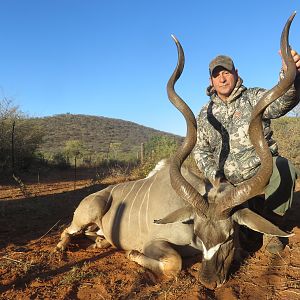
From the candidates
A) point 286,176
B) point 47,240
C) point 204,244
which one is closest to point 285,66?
point 286,176

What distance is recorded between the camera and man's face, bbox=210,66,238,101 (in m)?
4.16

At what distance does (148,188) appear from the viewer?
4.52m

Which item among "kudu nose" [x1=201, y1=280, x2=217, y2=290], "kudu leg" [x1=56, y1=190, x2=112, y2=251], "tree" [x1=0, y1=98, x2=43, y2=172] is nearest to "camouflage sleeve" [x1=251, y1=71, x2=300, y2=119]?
"kudu nose" [x1=201, y1=280, x2=217, y2=290]

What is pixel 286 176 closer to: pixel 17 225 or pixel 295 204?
pixel 295 204

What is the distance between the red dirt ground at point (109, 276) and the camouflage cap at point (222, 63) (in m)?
1.83

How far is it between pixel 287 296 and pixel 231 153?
1.63 meters

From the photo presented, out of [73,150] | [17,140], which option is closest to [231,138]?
[17,140]

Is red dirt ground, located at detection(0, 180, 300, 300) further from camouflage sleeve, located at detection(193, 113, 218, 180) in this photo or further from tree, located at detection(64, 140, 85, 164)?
tree, located at detection(64, 140, 85, 164)

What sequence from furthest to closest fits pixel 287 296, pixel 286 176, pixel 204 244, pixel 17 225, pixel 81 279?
pixel 17 225 → pixel 286 176 → pixel 81 279 → pixel 204 244 → pixel 287 296

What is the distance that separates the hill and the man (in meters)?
30.6

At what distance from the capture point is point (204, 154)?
4.37m

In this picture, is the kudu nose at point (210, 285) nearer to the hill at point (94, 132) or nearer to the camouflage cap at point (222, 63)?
the camouflage cap at point (222, 63)

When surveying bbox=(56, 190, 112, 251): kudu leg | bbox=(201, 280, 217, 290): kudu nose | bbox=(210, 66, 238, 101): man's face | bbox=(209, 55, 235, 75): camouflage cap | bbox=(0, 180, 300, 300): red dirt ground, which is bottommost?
bbox=(0, 180, 300, 300): red dirt ground

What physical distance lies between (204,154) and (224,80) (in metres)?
0.79
